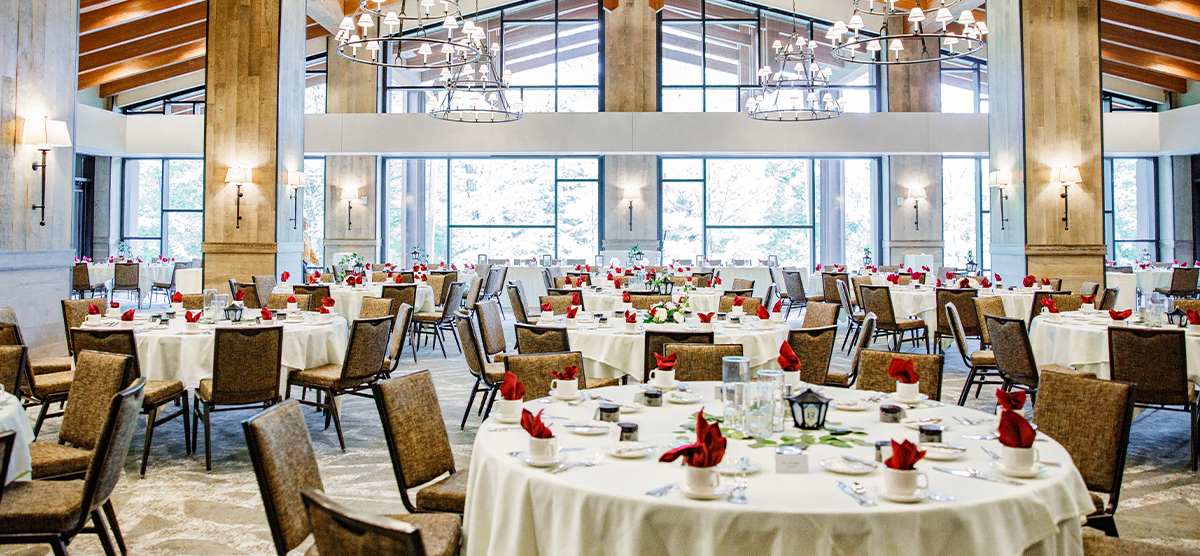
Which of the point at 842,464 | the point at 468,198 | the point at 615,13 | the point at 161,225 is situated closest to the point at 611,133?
the point at 615,13

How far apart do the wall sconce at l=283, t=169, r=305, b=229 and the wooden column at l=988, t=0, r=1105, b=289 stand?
9335 millimetres

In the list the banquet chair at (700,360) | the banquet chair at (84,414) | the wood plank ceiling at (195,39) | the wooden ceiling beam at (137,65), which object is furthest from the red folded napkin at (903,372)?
the wooden ceiling beam at (137,65)

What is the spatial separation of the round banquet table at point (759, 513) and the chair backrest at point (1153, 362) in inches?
106

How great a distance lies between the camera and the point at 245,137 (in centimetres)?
1028

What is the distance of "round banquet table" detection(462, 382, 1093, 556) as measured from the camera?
189 cm

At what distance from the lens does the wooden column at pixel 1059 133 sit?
1008cm

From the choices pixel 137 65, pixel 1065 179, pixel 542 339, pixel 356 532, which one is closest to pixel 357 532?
pixel 356 532

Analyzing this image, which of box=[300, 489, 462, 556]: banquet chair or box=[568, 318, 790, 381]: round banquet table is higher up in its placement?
box=[568, 318, 790, 381]: round banquet table

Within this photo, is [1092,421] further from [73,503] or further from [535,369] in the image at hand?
[73,503]

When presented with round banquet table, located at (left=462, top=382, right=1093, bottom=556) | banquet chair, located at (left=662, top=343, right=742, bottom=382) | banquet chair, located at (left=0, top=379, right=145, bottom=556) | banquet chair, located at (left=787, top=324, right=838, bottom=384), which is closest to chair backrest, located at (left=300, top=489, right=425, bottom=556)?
round banquet table, located at (left=462, top=382, right=1093, bottom=556)

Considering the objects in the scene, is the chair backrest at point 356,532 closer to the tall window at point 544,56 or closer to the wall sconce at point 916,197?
the tall window at point 544,56

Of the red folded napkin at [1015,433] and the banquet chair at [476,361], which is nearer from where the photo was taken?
the red folded napkin at [1015,433]

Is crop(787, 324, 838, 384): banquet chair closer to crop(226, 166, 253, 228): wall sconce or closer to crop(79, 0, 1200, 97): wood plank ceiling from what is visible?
crop(226, 166, 253, 228): wall sconce

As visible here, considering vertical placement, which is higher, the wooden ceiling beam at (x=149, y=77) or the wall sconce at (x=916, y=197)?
the wooden ceiling beam at (x=149, y=77)
